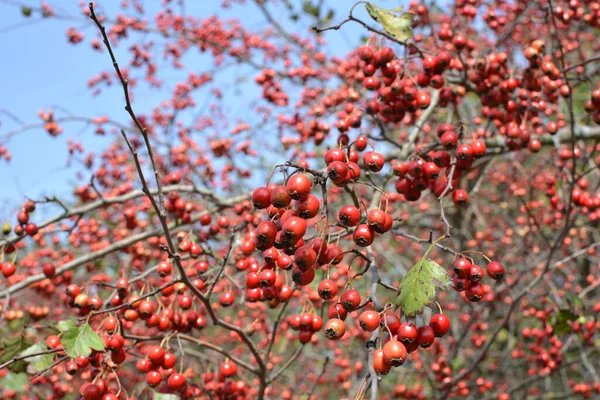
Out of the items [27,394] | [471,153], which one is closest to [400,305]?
[471,153]

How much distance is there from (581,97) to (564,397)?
179 inches

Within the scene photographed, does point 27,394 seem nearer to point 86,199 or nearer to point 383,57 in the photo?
point 86,199

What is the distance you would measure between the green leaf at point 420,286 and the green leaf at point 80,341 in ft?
4.61

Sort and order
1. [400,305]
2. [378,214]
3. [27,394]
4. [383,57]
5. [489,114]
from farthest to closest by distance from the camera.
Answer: [27,394], [489,114], [383,57], [378,214], [400,305]

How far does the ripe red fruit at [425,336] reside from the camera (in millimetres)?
1692

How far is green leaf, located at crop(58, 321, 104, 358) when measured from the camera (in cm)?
212

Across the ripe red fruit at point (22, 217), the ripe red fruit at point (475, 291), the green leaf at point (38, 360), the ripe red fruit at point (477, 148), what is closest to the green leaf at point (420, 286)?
the ripe red fruit at point (475, 291)

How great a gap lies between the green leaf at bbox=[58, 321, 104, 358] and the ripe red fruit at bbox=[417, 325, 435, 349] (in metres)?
1.44

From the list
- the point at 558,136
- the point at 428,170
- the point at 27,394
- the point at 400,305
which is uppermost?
the point at 558,136

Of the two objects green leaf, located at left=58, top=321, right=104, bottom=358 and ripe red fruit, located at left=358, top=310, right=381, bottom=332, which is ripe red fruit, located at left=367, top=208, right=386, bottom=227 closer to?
ripe red fruit, located at left=358, top=310, right=381, bottom=332

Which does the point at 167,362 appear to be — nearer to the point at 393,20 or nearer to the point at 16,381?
the point at 16,381

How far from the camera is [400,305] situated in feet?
5.72

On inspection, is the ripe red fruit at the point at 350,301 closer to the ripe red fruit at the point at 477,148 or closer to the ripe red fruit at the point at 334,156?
the ripe red fruit at the point at 334,156

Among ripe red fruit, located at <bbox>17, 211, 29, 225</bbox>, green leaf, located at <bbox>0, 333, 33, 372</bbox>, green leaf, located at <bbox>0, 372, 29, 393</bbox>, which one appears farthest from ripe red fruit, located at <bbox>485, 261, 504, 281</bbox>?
green leaf, located at <bbox>0, 372, 29, 393</bbox>
